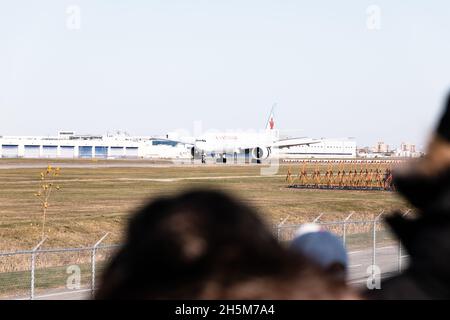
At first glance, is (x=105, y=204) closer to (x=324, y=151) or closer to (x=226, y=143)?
(x=226, y=143)

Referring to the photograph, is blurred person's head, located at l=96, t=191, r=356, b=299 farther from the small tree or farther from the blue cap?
the small tree

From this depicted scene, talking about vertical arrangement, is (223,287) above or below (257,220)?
below

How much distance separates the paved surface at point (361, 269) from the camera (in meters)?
15.9

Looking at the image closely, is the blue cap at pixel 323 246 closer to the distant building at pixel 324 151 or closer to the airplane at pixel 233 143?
the airplane at pixel 233 143

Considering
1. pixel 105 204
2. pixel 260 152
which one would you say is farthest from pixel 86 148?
pixel 105 204

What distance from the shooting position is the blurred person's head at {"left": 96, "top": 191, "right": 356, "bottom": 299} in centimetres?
158

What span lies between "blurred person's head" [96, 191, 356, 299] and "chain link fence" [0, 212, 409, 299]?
12.9 meters

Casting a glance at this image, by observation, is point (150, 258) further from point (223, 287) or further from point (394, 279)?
point (394, 279)

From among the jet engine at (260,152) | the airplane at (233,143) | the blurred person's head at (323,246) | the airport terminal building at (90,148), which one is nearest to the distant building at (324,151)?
the airport terminal building at (90,148)

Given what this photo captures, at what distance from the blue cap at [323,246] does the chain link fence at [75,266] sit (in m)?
12.2
